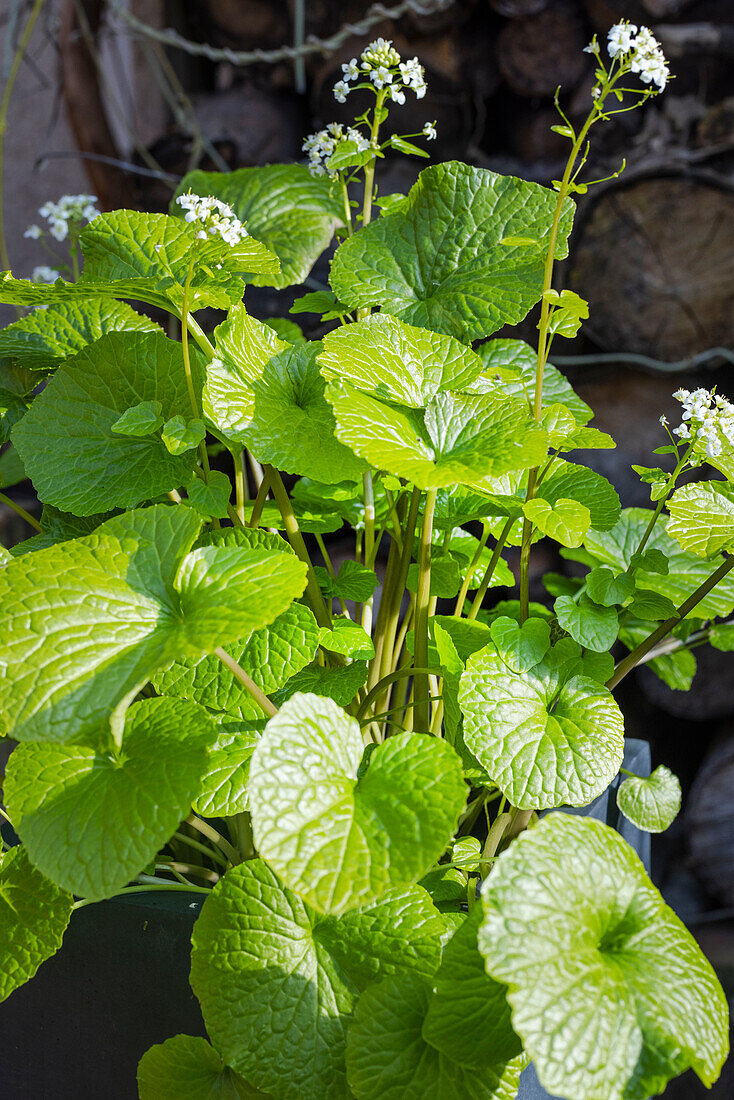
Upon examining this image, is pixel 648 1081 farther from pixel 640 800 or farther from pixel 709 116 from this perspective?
pixel 709 116

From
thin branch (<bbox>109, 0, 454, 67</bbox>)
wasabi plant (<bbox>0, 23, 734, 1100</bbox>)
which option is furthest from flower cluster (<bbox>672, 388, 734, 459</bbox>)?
thin branch (<bbox>109, 0, 454, 67</bbox>)

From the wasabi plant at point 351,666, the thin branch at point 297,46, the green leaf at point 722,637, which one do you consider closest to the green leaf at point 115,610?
the wasabi plant at point 351,666

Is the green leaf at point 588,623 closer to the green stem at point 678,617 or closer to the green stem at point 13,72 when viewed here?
the green stem at point 678,617

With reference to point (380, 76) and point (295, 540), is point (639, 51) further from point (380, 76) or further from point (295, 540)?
point (295, 540)

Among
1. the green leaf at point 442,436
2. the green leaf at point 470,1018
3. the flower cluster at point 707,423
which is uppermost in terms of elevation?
the green leaf at point 442,436

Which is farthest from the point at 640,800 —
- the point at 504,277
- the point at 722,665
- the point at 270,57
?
the point at 270,57

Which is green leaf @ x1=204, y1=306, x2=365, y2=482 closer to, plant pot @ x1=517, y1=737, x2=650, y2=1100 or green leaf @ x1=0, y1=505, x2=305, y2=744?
green leaf @ x1=0, y1=505, x2=305, y2=744

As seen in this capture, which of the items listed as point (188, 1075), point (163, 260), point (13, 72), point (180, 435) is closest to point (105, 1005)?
point (188, 1075)
